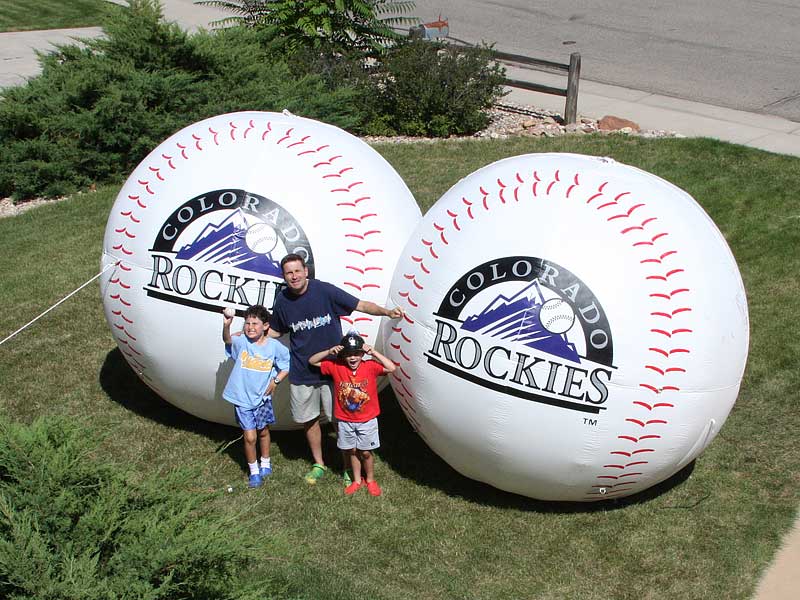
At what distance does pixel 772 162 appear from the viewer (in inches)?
480

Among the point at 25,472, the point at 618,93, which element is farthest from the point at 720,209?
the point at 25,472

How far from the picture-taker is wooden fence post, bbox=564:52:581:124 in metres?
13.9

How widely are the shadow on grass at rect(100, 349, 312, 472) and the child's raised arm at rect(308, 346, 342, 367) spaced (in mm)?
953

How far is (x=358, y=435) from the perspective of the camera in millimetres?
6586

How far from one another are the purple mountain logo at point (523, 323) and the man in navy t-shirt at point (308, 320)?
0.77 meters

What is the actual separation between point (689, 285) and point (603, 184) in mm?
842

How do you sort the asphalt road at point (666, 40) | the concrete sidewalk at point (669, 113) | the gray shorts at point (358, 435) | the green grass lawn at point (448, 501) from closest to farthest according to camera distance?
the green grass lawn at point (448, 501) → the gray shorts at point (358, 435) → the concrete sidewalk at point (669, 113) → the asphalt road at point (666, 40)

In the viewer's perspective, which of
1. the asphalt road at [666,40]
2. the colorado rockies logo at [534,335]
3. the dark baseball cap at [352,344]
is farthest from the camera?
the asphalt road at [666,40]

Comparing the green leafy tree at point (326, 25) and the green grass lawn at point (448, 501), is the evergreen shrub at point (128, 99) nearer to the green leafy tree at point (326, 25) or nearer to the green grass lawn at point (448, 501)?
the green leafy tree at point (326, 25)

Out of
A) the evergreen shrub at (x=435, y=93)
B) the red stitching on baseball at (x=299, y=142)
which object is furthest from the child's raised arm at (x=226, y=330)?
the evergreen shrub at (x=435, y=93)

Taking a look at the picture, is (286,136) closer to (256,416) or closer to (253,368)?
(253,368)

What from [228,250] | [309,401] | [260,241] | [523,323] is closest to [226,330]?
[228,250]

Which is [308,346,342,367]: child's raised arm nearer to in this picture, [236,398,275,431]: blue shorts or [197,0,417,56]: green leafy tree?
[236,398,275,431]: blue shorts

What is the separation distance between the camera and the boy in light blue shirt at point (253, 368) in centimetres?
642
